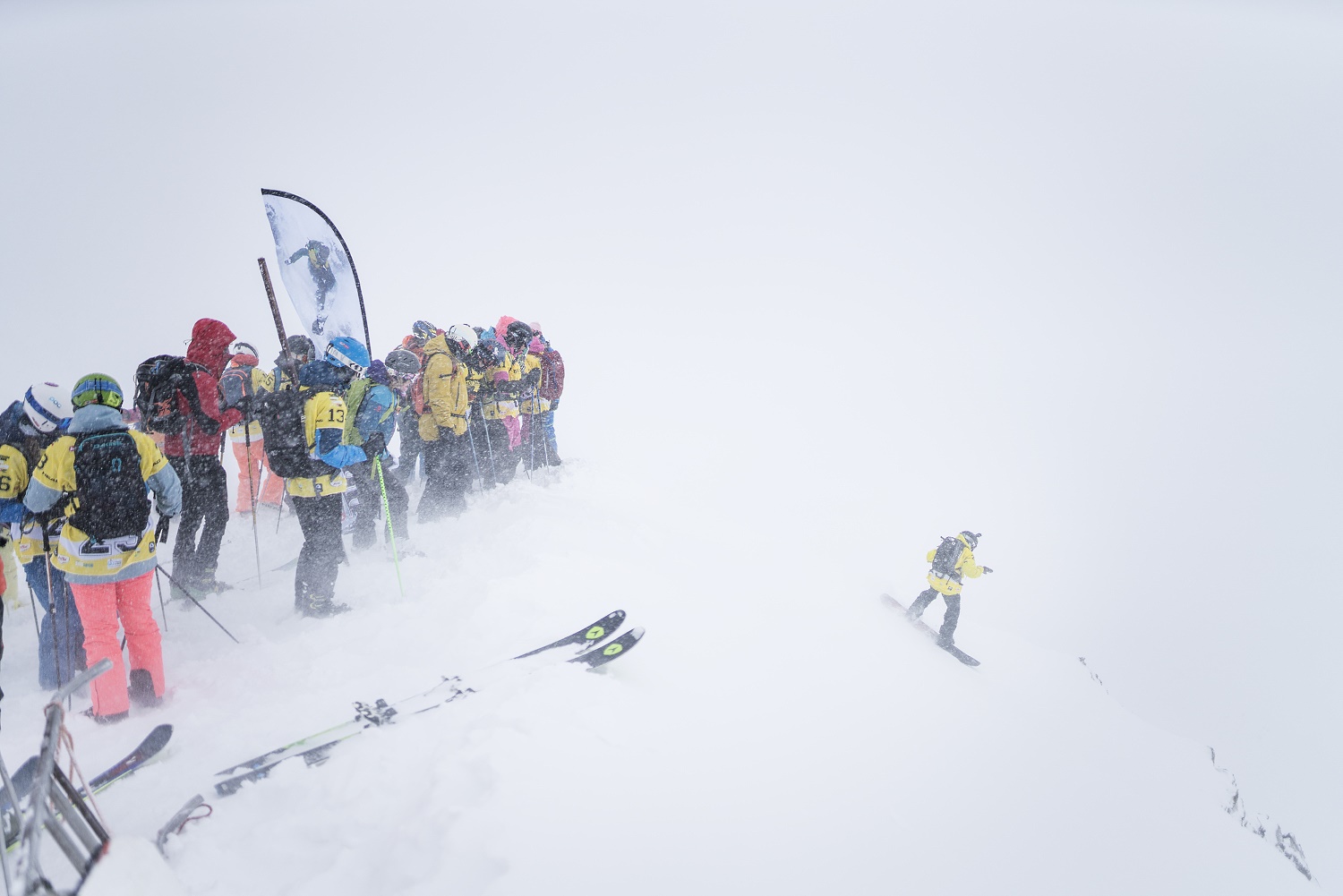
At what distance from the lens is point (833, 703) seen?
5.49 metres

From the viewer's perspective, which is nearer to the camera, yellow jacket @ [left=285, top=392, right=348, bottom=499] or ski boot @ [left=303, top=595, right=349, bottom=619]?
yellow jacket @ [left=285, top=392, right=348, bottom=499]

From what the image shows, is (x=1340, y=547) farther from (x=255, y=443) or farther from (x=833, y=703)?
(x=255, y=443)

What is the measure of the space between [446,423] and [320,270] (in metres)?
Result: 3.01

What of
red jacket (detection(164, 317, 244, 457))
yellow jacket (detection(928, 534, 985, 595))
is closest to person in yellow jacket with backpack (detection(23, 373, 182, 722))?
red jacket (detection(164, 317, 244, 457))

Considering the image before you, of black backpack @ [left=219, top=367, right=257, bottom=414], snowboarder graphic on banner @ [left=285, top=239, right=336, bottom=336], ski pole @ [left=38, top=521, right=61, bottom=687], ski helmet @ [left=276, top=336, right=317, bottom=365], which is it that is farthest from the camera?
snowboarder graphic on banner @ [left=285, top=239, right=336, bottom=336]

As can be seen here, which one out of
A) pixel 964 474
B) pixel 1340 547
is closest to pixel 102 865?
pixel 964 474

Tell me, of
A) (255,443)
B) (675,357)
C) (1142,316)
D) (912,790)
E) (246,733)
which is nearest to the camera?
(246,733)

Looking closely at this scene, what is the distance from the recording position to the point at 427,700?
3861 mm

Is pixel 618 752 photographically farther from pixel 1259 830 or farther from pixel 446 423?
pixel 1259 830

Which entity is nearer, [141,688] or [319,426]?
[141,688]

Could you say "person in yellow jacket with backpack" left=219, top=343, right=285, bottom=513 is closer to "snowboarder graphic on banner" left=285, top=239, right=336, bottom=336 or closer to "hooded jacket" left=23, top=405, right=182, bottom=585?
"snowboarder graphic on banner" left=285, top=239, right=336, bottom=336

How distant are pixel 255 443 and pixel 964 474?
46.6 meters

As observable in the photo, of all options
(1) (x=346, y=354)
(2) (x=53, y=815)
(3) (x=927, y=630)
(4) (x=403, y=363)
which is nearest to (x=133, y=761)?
(2) (x=53, y=815)

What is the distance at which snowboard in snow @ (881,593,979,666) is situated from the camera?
9.72m
